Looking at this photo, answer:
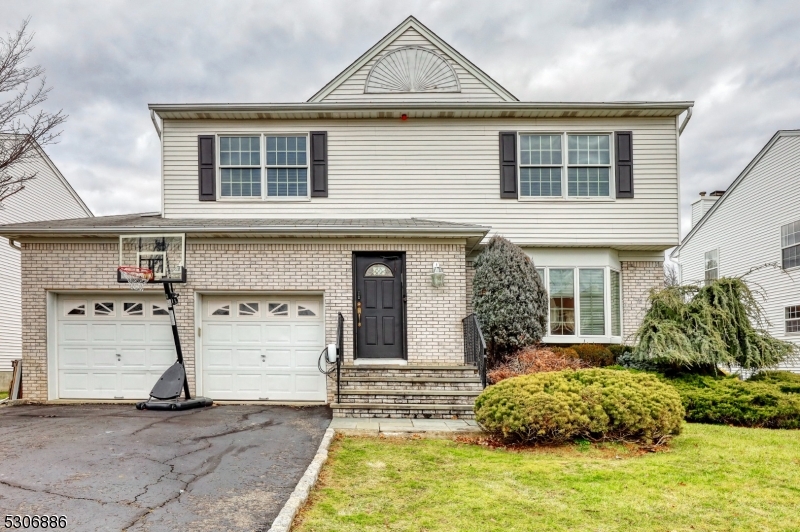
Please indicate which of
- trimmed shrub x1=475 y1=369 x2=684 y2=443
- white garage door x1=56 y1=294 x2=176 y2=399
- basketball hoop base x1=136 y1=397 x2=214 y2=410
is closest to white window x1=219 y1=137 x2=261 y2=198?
white garage door x1=56 y1=294 x2=176 y2=399

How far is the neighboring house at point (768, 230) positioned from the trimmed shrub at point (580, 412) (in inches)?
384

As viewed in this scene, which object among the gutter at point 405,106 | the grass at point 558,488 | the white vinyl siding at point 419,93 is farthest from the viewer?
the white vinyl siding at point 419,93

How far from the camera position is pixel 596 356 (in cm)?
1144

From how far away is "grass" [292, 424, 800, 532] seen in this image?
4324 mm

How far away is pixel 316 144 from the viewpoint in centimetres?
1249

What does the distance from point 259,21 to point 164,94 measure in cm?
337

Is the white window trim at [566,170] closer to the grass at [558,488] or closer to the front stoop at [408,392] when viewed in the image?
the front stoop at [408,392]

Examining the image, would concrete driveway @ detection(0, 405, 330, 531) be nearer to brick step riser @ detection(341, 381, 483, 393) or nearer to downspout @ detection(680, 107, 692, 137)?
brick step riser @ detection(341, 381, 483, 393)

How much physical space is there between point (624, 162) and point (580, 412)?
765 centimetres

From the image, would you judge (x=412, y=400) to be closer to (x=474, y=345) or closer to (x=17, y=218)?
(x=474, y=345)

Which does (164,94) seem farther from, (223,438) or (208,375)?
(223,438)

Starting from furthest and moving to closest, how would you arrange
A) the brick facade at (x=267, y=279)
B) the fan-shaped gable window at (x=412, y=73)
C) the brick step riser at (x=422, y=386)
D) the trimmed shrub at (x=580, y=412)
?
1. the fan-shaped gable window at (x=412, y=73)
2. the brick facade at (x=267, y=279)
3. the brick step riser at (x=422, y=386)
4. the trimmed shrub at (x=580, y=412)

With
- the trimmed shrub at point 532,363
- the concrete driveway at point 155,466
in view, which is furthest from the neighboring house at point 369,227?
the concrete driveway at point 155,466

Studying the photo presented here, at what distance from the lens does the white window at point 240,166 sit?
40.9ft
